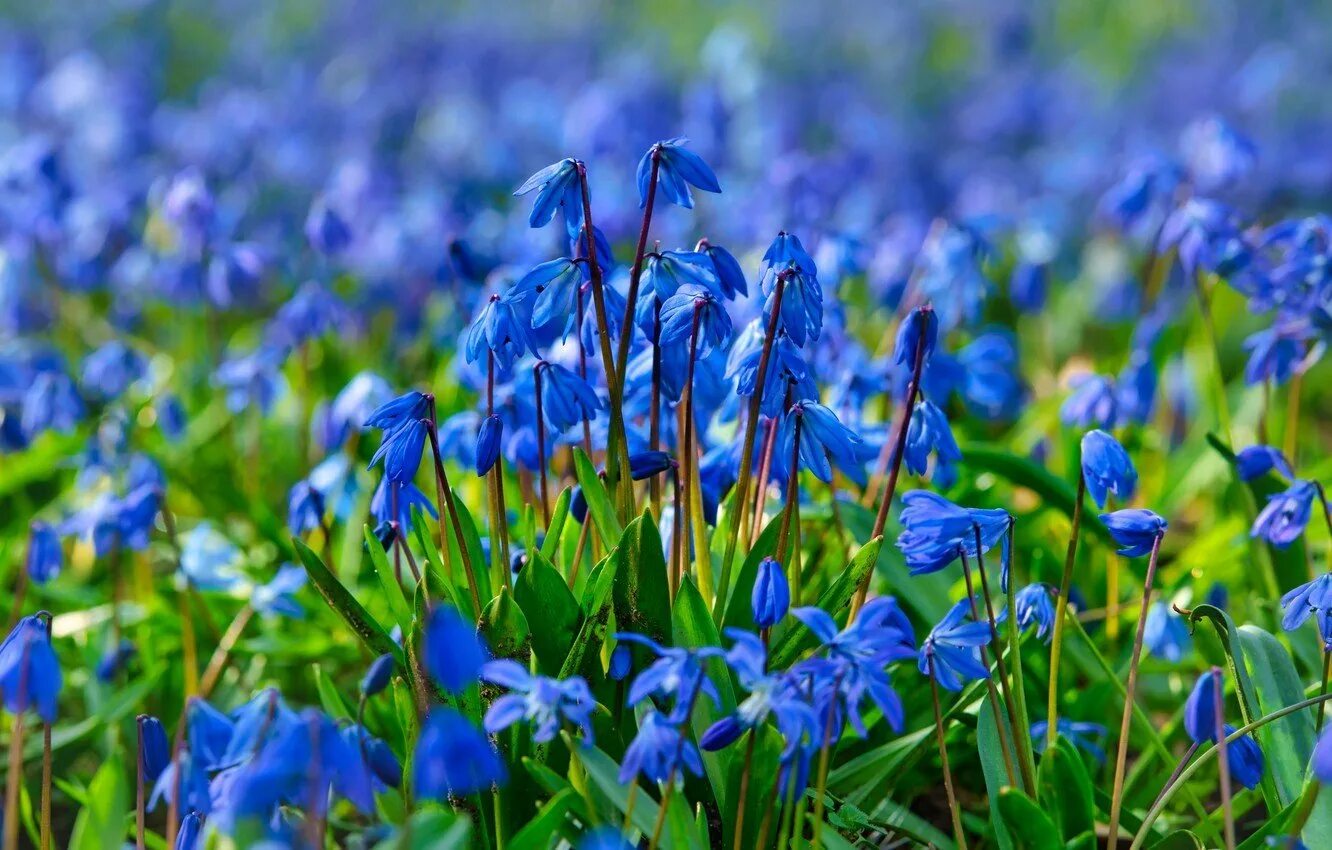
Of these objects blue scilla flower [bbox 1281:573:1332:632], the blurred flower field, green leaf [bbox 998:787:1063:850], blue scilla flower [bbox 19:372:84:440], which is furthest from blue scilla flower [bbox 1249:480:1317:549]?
blue scilla flower [bbox 19:372:84:440]

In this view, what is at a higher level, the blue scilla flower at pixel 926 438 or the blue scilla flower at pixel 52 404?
the blue scilla flower at pixel 52 404

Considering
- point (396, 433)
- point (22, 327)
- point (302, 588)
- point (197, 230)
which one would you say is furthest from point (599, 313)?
point (22, 327)

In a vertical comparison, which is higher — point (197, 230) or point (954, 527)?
point (197, 230)

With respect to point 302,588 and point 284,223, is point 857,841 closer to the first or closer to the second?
point 302,588

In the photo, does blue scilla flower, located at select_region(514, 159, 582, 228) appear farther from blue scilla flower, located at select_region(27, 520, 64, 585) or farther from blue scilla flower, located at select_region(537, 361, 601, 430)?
blue scilla flower, located at select_region(27, 520, 64, 585)

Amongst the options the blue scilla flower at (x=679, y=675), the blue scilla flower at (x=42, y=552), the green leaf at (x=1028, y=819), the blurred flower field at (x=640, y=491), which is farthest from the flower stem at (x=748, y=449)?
the blue scilla flower at (x=42, y=552)

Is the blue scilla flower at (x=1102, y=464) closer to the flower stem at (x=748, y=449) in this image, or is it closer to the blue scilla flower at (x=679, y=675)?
the flower stem at (x=748, y=449)
